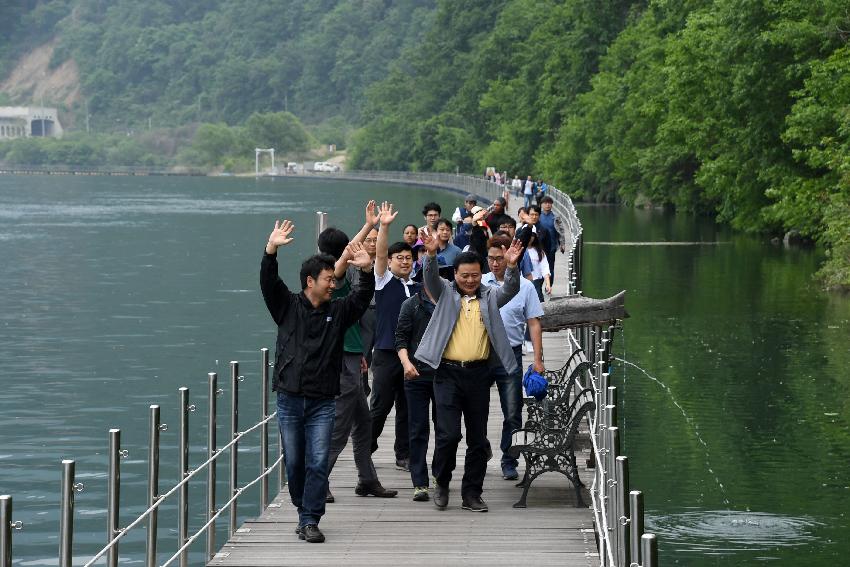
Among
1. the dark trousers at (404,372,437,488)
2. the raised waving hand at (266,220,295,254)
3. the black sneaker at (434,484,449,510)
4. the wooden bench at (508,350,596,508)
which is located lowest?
the black sneaker at (434,484,449,510)

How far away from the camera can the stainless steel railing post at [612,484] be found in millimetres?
10375

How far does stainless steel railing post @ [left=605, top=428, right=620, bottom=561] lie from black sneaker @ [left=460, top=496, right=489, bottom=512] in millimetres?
1822

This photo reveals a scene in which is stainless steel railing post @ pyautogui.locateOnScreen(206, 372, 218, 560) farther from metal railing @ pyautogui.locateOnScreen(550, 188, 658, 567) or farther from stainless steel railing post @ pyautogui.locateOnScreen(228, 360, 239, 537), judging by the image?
metal railing @ pyautogui.locateOnScreen(550, 188, 658, 567)

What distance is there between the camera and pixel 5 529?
8.41 metres

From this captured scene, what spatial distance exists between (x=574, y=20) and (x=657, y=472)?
85.8m

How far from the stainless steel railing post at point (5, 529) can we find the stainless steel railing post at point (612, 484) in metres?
3.37

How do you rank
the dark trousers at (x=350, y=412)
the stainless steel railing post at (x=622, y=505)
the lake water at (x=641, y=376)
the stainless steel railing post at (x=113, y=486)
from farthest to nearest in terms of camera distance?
the lake water at (x=641, y=376), the dark trousers at (x=350, y=412), the stainless steel railing post at (x=113, y=486), the stainless steel railing post at (x=622, y=505)

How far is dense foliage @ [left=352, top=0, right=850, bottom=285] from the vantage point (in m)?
51.1

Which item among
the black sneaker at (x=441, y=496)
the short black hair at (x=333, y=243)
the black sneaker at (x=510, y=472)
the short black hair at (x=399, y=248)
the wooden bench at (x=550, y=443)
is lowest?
the black sneaker at (x=510, y=472)

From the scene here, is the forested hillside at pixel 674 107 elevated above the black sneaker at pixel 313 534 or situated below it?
above

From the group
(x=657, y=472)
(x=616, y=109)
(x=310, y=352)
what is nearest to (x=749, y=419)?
(x=657, y=472)

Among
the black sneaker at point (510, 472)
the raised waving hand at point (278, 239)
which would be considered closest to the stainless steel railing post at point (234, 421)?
the raised waving hand at point (278, 239)

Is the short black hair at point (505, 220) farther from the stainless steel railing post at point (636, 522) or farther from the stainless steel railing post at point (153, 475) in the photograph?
the stainless steel railing post at point (636, 522)

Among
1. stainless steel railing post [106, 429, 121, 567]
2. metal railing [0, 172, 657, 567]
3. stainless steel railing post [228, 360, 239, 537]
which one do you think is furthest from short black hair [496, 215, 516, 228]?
stainless steel railing post [106, 429, 121, 567]
